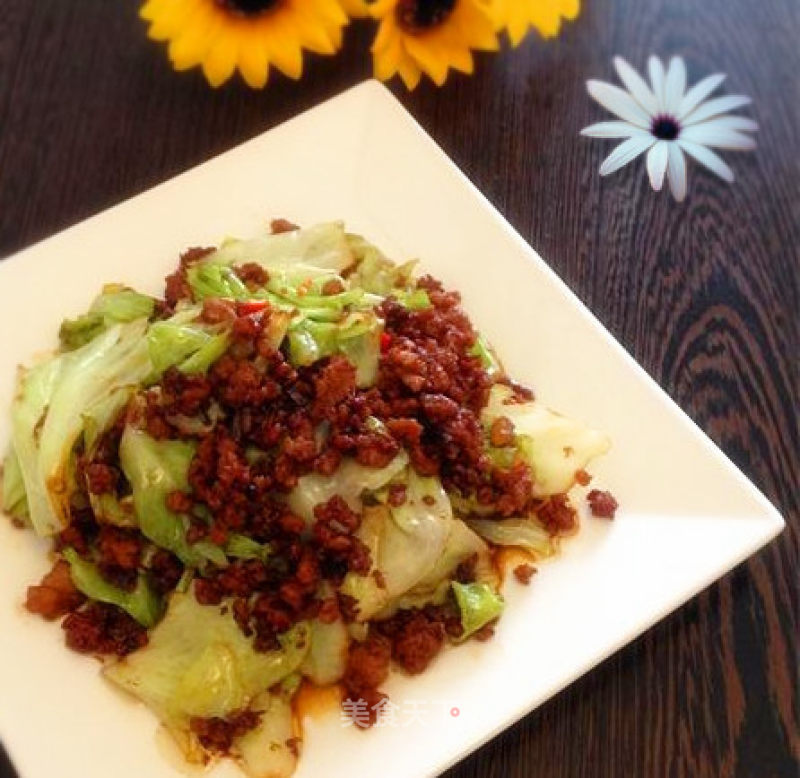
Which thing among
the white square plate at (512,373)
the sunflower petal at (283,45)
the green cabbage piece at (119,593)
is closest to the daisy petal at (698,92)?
the white square plate at (512,373)

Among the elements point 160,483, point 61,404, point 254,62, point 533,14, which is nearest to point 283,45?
point 254,62

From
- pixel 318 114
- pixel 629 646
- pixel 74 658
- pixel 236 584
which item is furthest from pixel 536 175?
pixel 74 658

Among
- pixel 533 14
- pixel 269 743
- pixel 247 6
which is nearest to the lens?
pixel 269 743

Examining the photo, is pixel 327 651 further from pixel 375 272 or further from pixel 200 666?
pixel 375 272

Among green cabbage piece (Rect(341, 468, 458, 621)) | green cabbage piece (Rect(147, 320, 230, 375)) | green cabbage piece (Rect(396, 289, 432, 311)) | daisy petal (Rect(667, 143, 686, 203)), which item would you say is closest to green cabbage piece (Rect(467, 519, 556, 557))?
green cabbage piece (Rect(341, 468, 458, 621))

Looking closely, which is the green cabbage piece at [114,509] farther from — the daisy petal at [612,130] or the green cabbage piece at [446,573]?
the daisy petal at [612,130]

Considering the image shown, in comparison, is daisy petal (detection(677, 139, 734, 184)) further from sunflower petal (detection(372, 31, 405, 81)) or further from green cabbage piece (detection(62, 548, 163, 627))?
green cabbage piece (detection(62, 548, 163, 627))
